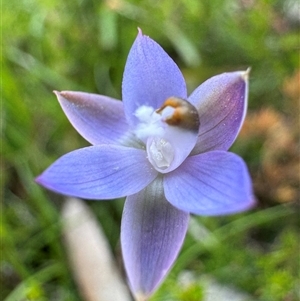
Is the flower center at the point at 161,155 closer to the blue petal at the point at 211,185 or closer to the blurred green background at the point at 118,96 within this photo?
the blue petal at the point at 211,185

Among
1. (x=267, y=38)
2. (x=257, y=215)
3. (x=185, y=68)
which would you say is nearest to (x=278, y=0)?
(x=267, y=38)

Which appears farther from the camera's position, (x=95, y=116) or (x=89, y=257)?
(x=89, y=257)

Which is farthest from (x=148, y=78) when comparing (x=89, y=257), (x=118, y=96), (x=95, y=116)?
(x=118, y=96)

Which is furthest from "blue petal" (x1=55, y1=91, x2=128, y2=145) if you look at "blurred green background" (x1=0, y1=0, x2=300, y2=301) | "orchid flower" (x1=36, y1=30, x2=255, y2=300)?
"blurred green background" (x1=0, y1=0, x2=300, y2=301)

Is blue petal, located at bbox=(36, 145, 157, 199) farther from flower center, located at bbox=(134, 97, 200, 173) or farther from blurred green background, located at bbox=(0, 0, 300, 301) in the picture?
blurred green background, located at bbox=(0, 0, 300, 301)

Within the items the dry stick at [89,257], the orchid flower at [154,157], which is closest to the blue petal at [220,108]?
the orchid flower at [154,157]

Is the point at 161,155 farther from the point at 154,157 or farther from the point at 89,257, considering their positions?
the point at 89,257

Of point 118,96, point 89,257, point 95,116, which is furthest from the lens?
point 118,96
